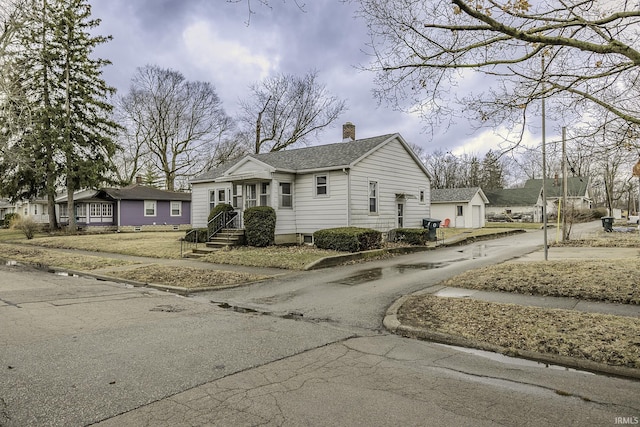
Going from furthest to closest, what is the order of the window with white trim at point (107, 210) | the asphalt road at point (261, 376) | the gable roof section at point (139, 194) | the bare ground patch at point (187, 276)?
the window with white trim at point (107, 210) < the gable roof section at point (139, 194) < the bare ground patch at point (187, 276) < the asphalt road at point (261, 376)

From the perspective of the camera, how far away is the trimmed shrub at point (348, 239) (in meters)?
16.2

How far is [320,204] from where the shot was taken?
1956cm

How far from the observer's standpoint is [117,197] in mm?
35969

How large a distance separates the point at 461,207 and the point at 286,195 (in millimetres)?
23619

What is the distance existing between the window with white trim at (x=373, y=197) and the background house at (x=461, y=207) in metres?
20.1

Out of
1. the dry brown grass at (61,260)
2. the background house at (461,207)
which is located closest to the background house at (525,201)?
the background house at (461,207)

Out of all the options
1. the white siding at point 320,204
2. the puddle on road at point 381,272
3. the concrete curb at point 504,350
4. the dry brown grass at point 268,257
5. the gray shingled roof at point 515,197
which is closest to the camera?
the concrete curb at point 504,350

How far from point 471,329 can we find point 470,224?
1327 inches

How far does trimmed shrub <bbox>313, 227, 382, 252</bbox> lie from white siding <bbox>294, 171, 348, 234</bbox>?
5.42 ft

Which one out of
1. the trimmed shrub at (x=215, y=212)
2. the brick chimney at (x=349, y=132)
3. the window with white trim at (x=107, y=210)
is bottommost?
the trimmed shrub at (x=215, y=212)

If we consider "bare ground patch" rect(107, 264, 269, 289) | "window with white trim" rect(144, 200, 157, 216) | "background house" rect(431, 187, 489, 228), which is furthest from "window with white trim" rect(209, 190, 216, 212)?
"background house" rect(431, 187, 489, 228)

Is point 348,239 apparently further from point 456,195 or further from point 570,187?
point 570,187

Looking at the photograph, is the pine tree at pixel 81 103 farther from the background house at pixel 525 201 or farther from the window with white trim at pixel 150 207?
the background house at pixel 525 201

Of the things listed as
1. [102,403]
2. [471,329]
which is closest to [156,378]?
[102,403]
